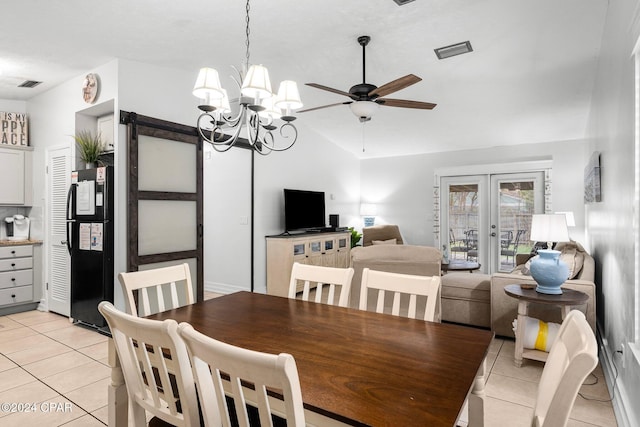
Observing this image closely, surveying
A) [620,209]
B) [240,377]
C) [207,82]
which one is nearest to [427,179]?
[620,209]

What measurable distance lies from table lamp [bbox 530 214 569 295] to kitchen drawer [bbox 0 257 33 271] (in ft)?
18.2

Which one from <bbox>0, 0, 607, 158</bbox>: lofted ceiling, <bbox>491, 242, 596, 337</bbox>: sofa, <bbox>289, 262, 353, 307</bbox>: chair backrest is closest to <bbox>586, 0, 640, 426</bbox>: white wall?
<bbox>491, 242, 596, 337</bbox>: sofa

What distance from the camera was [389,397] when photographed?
1.03 m

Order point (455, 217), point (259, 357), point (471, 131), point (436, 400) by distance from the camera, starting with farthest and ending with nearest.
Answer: point (455, 217) → point (471, 131) → point (436, 400) → point (259, 357)

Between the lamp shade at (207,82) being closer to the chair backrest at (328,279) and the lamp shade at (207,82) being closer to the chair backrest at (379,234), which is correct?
the chair backrest at (328,279)

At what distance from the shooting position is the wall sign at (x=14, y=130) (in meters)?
4.52

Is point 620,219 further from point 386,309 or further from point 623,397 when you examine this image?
point 386,309

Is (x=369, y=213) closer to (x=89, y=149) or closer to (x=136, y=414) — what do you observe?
(x=89, y=149)

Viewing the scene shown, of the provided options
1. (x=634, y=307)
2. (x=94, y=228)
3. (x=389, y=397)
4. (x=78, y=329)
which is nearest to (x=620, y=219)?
(x=634, y=307)

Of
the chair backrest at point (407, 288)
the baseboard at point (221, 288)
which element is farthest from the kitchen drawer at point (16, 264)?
the chair backrest at point (407, 288)

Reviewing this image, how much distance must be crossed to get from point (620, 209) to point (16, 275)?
6.05 metres

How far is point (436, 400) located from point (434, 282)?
866mm

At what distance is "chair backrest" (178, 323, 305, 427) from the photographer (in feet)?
2.61

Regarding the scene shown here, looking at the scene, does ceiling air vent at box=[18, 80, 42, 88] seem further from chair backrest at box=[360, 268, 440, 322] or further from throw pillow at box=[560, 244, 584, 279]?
throw pillow at box=[560, 244, 584, 279]
